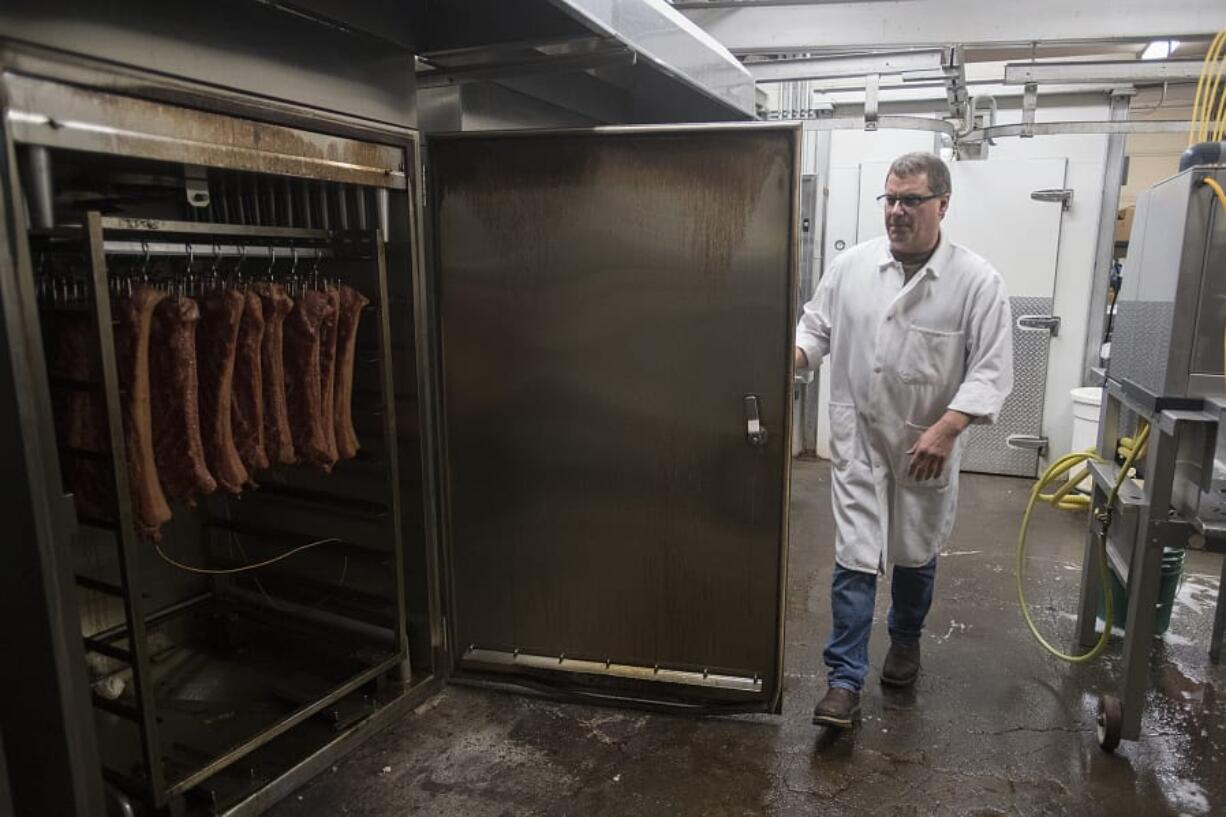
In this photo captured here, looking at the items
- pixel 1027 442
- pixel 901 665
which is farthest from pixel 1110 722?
pixel 1027 442

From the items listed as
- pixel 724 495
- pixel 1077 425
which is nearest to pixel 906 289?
pixel 724 495

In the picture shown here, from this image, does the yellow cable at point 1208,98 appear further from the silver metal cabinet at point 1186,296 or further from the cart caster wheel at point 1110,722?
the cart caster wheel at point 1110,722

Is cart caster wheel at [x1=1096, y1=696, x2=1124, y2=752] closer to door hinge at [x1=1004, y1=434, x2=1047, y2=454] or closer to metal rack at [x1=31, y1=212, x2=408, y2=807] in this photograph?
metal rack at [x1=31, y1=212, x2=408, y2=807]

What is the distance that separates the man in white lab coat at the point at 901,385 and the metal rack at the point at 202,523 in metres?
1.29

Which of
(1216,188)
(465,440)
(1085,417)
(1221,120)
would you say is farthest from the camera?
(1085,417)

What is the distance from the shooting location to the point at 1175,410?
2111 millimetres

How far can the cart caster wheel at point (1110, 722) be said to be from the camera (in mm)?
2215

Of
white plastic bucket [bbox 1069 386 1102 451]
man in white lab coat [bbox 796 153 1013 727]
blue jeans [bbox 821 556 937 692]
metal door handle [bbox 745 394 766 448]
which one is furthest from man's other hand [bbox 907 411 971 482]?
white plastic bucket [bbox 1069 386 1102 451]

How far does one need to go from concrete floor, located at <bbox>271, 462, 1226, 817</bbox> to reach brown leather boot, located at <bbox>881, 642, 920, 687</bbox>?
50 mm

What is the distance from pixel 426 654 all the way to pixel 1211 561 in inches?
141

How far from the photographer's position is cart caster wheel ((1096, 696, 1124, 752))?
2215 mm

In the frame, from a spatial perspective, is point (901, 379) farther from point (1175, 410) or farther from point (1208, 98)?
point (1208, 98)

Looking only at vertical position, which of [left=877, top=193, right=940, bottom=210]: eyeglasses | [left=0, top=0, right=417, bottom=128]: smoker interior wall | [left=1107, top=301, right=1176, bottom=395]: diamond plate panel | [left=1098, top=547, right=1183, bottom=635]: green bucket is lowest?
[left=1098, top=547, right=1183, bottom=635]: green bucket

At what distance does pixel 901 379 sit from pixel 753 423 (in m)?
0.49
